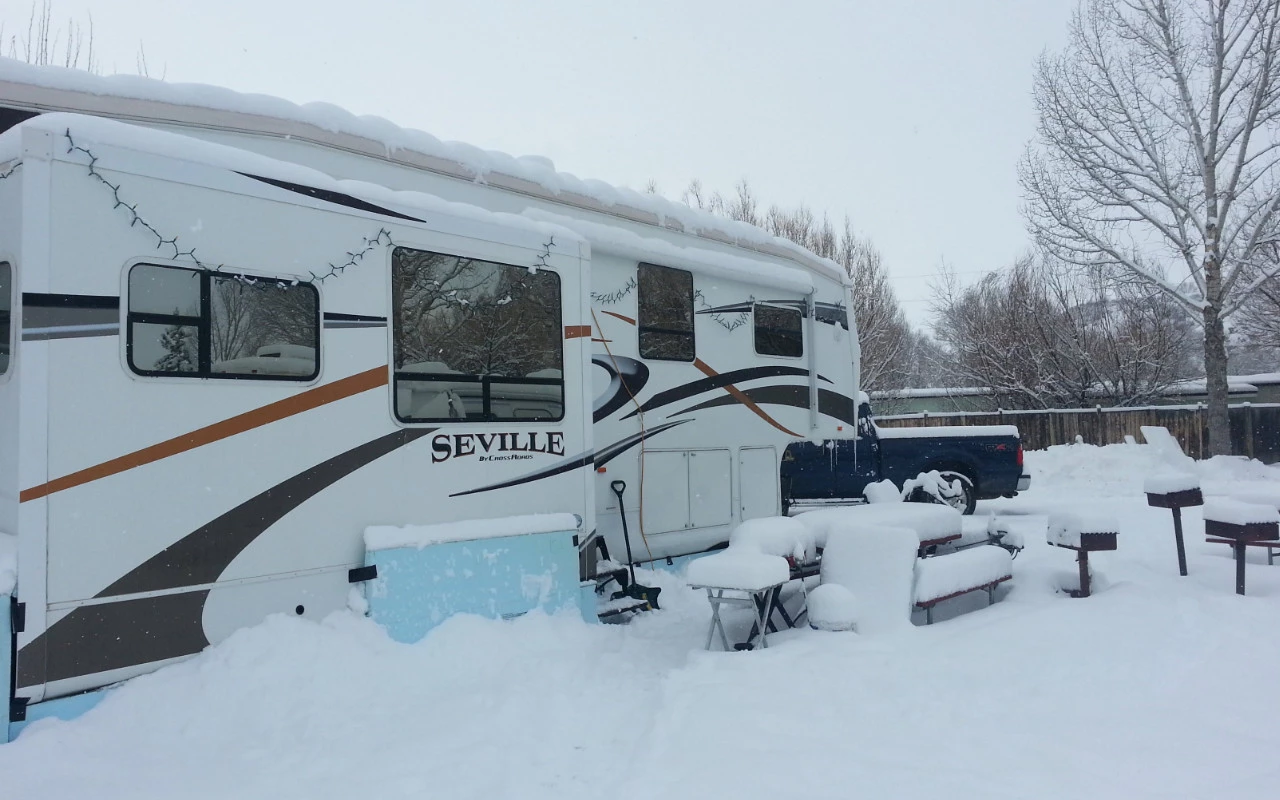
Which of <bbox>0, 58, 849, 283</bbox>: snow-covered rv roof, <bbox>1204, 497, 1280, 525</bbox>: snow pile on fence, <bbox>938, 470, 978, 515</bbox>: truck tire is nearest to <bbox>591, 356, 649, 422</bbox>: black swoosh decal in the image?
<bbox>0, 58, 849, 283</bbox>: snow-covered rv roof

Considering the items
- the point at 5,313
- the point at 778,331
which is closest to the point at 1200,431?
the point at 778,331

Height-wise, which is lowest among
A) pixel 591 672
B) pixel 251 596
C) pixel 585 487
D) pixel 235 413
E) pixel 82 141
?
pixel 591 672

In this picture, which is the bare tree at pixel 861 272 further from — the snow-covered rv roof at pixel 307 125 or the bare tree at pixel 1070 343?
the snow-covered rv roof at pixel 307 125

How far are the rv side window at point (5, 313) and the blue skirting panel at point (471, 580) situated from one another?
6.40ft

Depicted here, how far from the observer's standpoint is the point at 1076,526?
636cm

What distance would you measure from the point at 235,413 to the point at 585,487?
236cm

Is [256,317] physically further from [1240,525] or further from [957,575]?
[1240,525]

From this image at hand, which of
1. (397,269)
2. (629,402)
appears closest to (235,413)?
(397,269)

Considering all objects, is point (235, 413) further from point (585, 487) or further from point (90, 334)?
point (585, 487)

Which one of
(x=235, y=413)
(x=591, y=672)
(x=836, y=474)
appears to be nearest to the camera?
(x=235, y=413)

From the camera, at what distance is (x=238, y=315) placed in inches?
171

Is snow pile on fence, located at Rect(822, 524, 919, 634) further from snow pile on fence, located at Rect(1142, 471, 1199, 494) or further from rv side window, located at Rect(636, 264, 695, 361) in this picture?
snow pile on fence, located at Rect(1142, 471, 1199, 494)

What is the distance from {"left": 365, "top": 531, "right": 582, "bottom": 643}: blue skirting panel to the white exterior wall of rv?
201 mm

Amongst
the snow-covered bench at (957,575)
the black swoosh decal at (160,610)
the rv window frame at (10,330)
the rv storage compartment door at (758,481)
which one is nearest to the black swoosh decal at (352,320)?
the black swoosh decal at (160,610)
